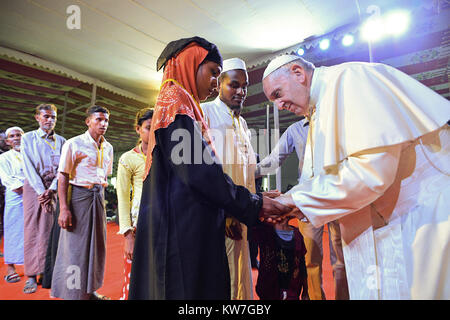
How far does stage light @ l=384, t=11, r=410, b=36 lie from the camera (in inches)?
146

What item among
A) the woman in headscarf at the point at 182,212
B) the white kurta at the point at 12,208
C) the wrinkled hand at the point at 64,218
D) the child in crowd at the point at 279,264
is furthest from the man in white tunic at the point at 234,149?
the white kurta at the point at 12,208

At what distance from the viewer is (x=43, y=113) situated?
346 centimetres

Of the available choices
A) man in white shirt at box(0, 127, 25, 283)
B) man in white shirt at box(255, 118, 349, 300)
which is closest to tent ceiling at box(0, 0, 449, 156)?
man in white shirt at box(255, 118, 349, 300)

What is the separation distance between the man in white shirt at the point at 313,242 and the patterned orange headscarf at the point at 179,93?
1531mm

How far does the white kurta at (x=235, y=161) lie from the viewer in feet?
6.07

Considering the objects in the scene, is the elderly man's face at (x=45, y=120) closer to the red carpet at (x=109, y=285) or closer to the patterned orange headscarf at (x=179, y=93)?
the red carpet at (x=109, y=285)

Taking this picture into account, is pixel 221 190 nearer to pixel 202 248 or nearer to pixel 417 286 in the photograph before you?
pixel 202 248

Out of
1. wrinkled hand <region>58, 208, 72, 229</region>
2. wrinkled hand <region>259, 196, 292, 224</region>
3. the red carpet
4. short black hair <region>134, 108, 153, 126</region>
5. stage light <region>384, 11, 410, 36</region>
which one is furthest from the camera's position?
stage light <region>384, 11, 410, 36</region>

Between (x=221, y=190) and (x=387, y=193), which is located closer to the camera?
(x=221, y=190)

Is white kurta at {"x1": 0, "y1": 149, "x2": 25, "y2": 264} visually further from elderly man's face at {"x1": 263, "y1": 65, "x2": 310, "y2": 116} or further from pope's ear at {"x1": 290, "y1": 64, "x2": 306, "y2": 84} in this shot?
pope's ear at {"x1": 290, "y1": 64, "x2": 306, "y2": 84}

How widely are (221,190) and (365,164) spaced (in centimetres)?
67

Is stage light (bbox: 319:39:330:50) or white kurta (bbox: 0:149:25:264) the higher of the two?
stage light (bbox: 319:39:330:50)

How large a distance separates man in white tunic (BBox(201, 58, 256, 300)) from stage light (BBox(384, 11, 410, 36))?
3.29m
